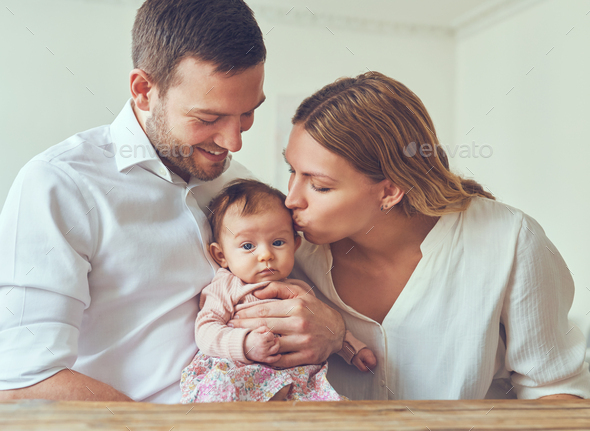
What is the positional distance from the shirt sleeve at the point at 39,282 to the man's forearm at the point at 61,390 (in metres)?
0.01

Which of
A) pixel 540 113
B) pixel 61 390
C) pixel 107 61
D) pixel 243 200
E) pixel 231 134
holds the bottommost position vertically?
pixel 61 390

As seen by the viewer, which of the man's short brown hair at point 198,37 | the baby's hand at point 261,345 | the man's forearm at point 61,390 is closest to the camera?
the man's forearm at point 61,390

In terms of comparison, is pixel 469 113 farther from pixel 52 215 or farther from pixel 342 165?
pixel 52 215

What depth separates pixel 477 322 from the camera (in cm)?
106

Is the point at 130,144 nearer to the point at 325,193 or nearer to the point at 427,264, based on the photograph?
the point at 325,193

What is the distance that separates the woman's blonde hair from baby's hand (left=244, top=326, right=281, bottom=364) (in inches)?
17.6

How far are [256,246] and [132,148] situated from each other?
14.8 inches

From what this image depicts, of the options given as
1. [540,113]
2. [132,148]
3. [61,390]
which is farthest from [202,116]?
[540,113]

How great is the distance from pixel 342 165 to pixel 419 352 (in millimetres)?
497

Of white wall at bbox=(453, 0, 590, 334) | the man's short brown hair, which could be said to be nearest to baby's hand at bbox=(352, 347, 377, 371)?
the man's short brown hair

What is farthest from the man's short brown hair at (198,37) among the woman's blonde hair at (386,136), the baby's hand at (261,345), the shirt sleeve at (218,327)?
the baby's hand at (261,345)

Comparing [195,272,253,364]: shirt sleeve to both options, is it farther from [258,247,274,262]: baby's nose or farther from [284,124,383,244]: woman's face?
[284,124,383,244]: woman's face

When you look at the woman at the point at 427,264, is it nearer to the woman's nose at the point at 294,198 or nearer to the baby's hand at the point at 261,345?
the woman's nose at the point at 294,198

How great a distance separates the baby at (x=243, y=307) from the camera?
0.90 metres
